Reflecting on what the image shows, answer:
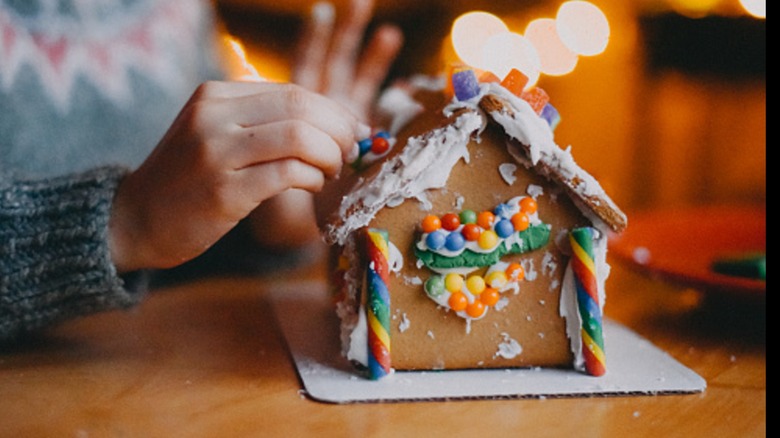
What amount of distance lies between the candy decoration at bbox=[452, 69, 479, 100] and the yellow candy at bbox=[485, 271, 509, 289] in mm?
142

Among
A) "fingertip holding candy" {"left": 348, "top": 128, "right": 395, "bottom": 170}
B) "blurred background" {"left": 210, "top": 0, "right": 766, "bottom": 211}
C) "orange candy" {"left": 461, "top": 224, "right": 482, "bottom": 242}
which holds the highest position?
"fingertip holding candy" {"left": 348, "top": 128, "right": 395, "bottom": 170}

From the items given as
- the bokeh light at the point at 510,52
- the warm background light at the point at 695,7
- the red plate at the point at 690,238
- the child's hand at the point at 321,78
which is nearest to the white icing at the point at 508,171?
the red plate at the point at 690,238

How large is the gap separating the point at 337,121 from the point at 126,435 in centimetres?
29

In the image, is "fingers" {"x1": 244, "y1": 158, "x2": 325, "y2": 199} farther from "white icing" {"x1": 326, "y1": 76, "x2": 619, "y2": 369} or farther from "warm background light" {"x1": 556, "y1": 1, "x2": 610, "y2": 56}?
"warm background light" {"x1": 556, "y1": 1, "x2": 610, "y2": 56}

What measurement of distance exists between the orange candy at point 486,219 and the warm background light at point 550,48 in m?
2.43

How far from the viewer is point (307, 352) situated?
2.24 ft

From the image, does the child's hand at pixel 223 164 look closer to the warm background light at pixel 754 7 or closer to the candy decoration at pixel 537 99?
the candy decoration at pixel 537 99

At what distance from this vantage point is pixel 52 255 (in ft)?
2.16

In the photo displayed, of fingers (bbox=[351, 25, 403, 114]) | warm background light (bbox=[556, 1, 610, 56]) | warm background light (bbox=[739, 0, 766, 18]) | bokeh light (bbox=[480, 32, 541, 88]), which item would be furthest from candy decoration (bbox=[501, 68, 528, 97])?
warm background light (bbox=[556, 1, 610, 56])

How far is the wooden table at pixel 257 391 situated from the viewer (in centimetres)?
52

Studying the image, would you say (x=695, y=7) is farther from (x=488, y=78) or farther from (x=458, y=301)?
(x=458, y=301)

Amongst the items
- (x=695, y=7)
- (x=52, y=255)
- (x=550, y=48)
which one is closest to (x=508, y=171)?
(x=52, y=255)

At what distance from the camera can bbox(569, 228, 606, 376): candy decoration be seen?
623 mm

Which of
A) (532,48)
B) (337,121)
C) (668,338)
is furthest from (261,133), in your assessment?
(532,48)
